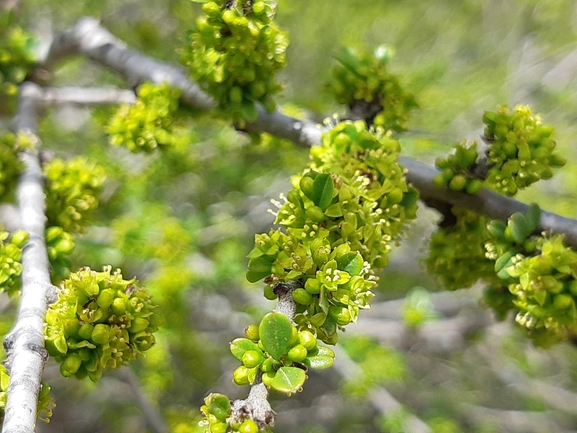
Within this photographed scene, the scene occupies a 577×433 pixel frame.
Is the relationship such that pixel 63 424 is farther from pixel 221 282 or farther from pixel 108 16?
pixel 108 16

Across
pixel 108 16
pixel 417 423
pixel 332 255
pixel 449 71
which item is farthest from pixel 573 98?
pixel 332 255

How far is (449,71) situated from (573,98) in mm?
885

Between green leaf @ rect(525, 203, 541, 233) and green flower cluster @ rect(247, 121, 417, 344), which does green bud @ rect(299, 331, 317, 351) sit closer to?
green flower cluster @ rect(247, 121, 417, 344)

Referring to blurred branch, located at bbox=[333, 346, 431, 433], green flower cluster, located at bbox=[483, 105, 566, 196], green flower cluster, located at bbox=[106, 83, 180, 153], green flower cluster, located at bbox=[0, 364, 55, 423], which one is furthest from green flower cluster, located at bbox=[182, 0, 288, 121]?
blurred branch, located at bbox=[333, 346, 431, 433]

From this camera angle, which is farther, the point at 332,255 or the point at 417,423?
the point at 417,423

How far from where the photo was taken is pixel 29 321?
80cm

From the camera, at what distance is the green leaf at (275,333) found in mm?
720

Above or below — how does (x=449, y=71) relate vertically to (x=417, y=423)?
above

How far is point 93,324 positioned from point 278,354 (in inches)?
13.1

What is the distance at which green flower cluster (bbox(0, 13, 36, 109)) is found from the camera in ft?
5.83

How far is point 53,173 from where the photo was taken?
139 centimetres

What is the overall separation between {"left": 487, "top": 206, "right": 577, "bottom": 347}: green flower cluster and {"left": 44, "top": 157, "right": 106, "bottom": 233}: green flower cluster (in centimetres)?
103

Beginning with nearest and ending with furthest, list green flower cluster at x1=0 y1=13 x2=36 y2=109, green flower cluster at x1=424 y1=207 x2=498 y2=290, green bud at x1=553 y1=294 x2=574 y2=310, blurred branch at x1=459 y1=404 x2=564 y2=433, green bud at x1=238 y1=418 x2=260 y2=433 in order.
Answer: green bud at x1=238 y1=418 x2=260 y2=433 < green bud at x1=553 y1=294 x2=574 y2=310 < green flower cluster at x1=424 y1=207 x2=498 y2=290 < green flower cluster at x1=0 y1=13 x2=36 y2=109 < blurred branch at x1=459 y1=404 x2=564 y2=433

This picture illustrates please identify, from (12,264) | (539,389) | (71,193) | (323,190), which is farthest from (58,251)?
(539,389)
